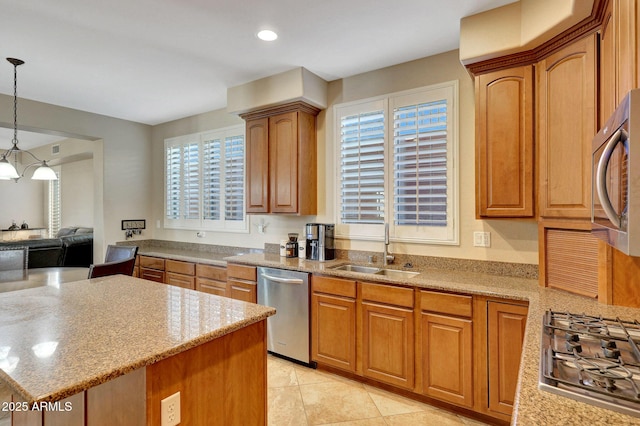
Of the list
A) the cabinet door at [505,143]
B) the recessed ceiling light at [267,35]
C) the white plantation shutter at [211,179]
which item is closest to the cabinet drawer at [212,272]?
the white plantation shutter at [211,179]

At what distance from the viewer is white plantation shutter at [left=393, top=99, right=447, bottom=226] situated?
291cm

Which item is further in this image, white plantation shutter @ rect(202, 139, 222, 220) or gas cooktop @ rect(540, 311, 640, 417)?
white plantation shutter @ rect(202, 139, 222, 220)

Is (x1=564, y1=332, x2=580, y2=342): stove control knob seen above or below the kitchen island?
above

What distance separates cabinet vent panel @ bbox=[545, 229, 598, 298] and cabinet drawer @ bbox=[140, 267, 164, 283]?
4.16 m

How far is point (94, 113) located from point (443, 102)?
14.8ft

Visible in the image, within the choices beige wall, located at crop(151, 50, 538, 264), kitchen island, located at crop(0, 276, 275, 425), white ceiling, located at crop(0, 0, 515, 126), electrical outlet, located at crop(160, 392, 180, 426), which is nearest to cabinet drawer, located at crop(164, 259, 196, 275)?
beige wall, located at crop(151, 50, 538, 264)

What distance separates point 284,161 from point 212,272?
1.51m

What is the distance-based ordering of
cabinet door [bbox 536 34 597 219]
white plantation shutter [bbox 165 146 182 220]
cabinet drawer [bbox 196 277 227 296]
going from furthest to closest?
1. white plantation shutter [bbox 165 146 182 220]
2. cabinet drawer [bbox 196 277 227 296]
3. cabinet door [bbox 536 34 597 219]

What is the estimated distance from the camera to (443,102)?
289cm

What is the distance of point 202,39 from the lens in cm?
272

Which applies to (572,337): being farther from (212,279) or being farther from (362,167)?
(212,279)

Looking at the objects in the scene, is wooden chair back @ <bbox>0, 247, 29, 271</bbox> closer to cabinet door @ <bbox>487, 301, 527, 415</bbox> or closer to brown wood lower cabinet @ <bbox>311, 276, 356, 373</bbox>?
brown wood lower cabinet @ <bbox>311, 276, 356, 373</bbox>

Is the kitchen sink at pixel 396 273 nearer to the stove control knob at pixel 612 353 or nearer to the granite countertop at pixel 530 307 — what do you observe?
the granite countertop at pixel 530 307

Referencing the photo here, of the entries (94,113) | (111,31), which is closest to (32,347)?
(111,31)
